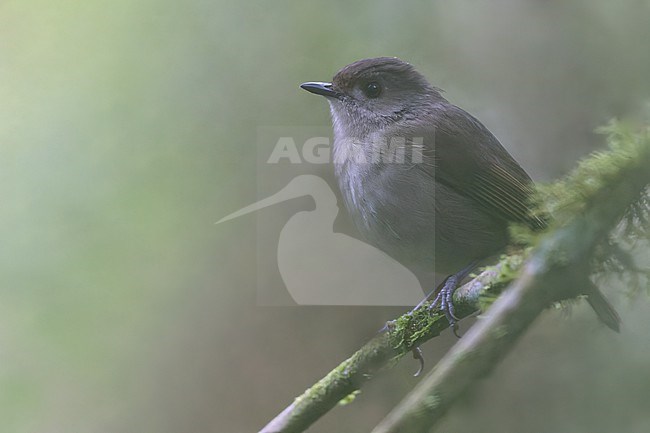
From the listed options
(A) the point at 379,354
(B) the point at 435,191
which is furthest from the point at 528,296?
(B) the point at 435,191

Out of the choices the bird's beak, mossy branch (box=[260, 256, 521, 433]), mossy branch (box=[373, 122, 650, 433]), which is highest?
the bird's beak

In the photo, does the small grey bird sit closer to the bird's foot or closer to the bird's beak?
the bird's foot

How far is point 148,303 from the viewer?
541cm

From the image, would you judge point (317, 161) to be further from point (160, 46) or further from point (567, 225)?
point (567, 225)

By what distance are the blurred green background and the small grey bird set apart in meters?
1.01

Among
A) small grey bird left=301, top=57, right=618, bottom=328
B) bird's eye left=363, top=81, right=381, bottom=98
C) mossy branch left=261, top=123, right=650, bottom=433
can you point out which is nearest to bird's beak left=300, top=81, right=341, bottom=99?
bird's eye left=363, top=81, right=381, bottom=98

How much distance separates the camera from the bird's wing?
3.23 m

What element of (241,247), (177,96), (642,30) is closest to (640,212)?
(642,30)

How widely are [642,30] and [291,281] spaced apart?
112 inches

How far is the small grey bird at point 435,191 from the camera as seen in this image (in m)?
3.22

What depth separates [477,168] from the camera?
3365mm

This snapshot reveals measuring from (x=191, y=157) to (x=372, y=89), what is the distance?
2328 millimetres

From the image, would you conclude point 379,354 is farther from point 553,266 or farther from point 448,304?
point 553,266

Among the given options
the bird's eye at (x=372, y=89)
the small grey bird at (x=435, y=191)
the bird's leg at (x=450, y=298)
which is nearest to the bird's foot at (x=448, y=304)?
the bird's leg at (x=450, y=298)
